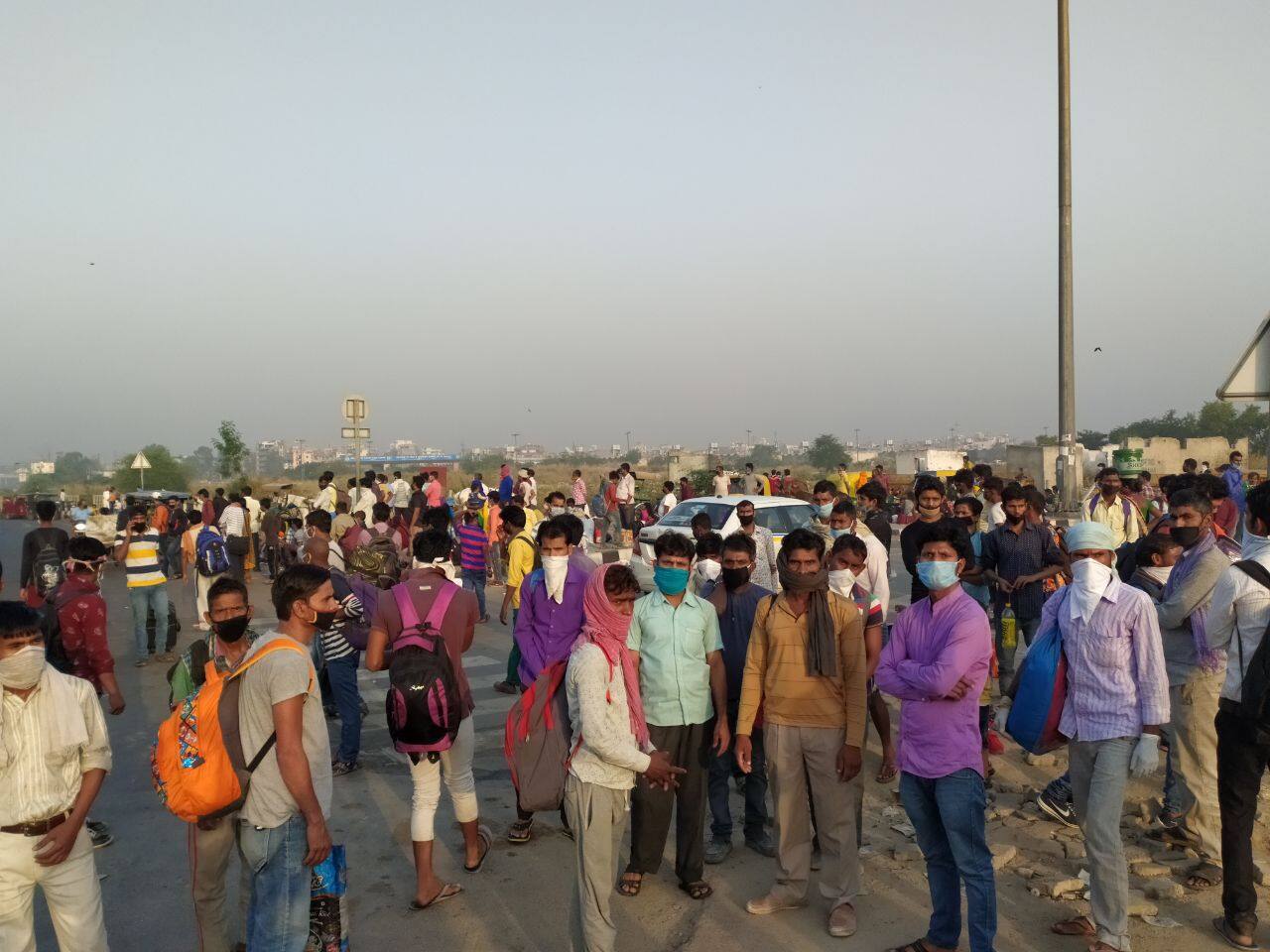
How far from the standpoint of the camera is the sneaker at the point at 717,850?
587 cm

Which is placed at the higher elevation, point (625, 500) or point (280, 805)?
point (280, 805)

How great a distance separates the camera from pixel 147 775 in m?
7.67

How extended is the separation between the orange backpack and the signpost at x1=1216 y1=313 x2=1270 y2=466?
6.63 meters

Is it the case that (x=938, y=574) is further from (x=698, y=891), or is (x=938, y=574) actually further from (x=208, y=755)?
(x=208, y=755)

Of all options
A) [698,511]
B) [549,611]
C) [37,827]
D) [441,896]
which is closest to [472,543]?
[698,511]

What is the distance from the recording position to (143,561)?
11.9m

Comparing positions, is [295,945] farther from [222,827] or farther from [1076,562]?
[1076,562]

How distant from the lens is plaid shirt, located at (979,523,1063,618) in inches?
317

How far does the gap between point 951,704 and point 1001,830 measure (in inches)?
Result: 92.9

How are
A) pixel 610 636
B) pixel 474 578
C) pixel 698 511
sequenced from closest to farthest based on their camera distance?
pixel 610 636 < pixel 474 578 < pixel 698 511

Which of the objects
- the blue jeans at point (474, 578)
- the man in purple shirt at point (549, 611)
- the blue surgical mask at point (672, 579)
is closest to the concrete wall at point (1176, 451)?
the blue jeans at point (474, 578)

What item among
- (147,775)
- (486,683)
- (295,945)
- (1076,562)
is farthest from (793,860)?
(486,683)

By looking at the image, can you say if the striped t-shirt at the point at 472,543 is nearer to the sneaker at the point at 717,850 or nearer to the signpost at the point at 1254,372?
the sneaker at the point at 717,850

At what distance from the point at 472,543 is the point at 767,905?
8.70m
